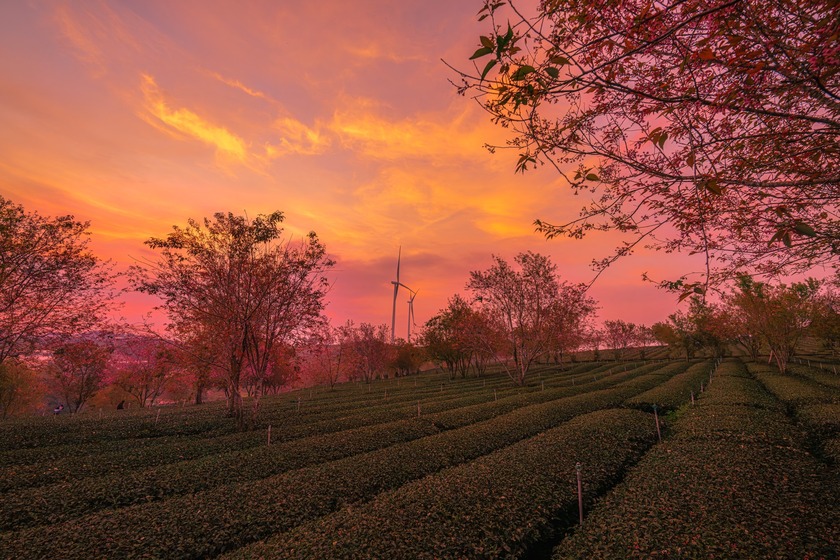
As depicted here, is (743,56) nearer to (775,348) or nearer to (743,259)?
(743,259)

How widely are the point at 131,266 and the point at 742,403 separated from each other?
143 ft

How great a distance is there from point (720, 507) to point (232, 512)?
14.7 metres

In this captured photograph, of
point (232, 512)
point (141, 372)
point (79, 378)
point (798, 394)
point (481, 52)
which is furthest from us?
point (79, 378)

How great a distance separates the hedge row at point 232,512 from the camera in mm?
8875

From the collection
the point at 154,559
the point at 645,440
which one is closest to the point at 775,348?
the point at 645,440

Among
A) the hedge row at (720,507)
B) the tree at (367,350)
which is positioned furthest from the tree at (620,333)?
the hedge row at (720,507)

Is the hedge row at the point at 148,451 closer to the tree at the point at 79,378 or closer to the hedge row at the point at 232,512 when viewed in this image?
the hedge row at the point at 232,512

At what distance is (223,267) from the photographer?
82.3ft

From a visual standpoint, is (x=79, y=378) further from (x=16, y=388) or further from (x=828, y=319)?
(x=828, y=319)

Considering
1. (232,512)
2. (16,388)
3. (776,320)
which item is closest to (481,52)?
(232,512)

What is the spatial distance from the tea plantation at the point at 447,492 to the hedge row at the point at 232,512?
55 mm

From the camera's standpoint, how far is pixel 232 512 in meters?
10.7

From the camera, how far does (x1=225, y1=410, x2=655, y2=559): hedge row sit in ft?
27.7

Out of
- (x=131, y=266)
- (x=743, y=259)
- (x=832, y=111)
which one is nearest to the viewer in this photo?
(x=832, y=111)
